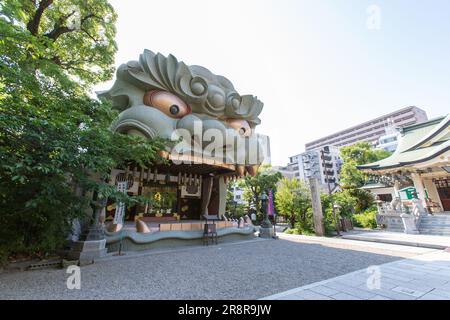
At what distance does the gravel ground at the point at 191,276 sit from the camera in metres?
3.94

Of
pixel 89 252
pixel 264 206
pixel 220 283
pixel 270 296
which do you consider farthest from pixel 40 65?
pixel 264 206

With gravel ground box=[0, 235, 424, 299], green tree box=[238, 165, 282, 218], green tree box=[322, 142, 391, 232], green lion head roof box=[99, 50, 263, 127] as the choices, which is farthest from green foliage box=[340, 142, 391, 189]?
green lion head roof box=[99, 50, 263, 127]

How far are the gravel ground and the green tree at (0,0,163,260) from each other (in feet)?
4.28

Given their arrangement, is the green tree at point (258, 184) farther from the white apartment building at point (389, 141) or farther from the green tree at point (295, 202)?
the white apartment building at point (389, 141)

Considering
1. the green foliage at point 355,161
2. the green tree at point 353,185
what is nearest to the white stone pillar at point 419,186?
the green tree at point 353,185

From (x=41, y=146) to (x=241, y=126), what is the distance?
32.7 feet

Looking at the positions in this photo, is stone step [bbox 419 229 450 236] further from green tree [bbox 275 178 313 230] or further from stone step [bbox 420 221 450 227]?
green tree [bbox 275 178 313 230]

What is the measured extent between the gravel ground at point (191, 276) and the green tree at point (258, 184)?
15660 mm

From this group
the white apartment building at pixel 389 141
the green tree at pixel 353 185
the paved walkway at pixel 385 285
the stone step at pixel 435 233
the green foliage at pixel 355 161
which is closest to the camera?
the paved walkway at pixel 385 285

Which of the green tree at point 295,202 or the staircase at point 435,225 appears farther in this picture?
the green tree at point 295,202

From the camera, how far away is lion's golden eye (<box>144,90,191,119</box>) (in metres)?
9.98

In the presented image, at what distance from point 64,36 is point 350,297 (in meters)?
14.2
